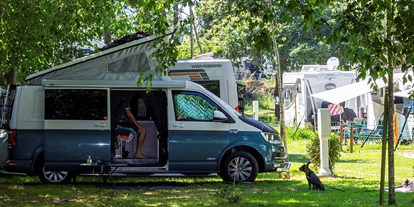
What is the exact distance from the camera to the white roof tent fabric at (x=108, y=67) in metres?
13.2

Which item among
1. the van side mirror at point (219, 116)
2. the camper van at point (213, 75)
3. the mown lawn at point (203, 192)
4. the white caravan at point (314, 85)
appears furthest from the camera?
the white caravan at point (314, 85)

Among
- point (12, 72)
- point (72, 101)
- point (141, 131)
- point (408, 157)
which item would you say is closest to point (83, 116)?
point (72, 101)

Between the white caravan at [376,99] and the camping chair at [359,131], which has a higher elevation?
the white caravan at [376,99]

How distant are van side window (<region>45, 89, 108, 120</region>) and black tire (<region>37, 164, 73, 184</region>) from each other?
42.2 inches

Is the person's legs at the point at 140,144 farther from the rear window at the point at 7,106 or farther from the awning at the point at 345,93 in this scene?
the awning at the point at 345,93

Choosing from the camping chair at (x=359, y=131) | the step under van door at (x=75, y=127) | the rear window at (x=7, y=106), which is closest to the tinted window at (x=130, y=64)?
the step under van door at (x=75, y=127)

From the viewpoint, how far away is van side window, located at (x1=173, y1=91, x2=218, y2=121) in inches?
516

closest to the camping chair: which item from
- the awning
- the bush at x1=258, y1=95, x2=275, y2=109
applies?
the awning

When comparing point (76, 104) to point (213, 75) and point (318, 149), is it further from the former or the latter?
point (318, 149)

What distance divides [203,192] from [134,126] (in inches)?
85.4

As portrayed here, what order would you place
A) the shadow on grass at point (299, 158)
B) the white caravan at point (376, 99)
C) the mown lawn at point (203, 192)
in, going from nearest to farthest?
the mown lawn at point (203, 192) → the shadow on grass at point (299, 158) → the white caravan at point (376, 99)

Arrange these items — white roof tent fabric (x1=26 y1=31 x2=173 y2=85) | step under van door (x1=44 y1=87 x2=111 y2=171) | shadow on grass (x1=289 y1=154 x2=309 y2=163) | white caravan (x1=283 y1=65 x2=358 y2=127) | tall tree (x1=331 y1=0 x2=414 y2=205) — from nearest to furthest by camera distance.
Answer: tall tree (x1=331 y1=0 x2=414 y2=205) < step under van door (x1=44 y1=87 x2=111 y2=171) < white roof tent fabric (x1=26 y1=31 x2=173 y2=85) < shadow on grass (x1=289 y1=154 x2=309 y2=163) < white caravan (x1=283 y1=65 x2=358 y2=127)

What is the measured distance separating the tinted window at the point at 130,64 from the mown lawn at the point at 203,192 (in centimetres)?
219

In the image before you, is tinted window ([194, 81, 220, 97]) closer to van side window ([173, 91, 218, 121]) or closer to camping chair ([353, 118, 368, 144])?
van side window ([173, 91, 218, 121])
